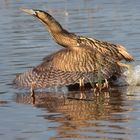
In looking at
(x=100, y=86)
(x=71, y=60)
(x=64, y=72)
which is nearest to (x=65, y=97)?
(x=100, y=86)

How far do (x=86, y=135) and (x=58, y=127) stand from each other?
0.65m

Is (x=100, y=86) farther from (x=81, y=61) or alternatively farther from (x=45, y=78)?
(x=45, y=78)

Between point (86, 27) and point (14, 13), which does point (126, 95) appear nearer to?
point (86, 27)

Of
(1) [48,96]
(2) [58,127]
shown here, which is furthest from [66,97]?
(2) [58,127]

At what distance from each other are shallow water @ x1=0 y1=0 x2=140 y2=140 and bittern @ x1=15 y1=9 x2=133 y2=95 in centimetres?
30

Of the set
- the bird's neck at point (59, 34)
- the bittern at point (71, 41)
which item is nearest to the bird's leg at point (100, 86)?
the bittern at point (71, 41)

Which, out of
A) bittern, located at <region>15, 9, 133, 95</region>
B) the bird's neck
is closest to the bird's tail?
bittern, located at <region>15, 9, 133, 95</region>

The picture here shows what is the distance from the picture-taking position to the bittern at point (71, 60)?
12570 mm

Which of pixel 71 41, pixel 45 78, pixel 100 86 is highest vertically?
pixel 71 41

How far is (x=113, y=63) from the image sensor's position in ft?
41.8

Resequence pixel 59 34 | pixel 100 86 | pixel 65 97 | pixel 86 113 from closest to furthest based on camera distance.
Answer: pixel 86 113
pixel 65 97
pixel 100 86
pixel 59 34

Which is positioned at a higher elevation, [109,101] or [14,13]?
[14,13]

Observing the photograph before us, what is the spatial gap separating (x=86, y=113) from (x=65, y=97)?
4.58 feet

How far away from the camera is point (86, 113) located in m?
10.4
